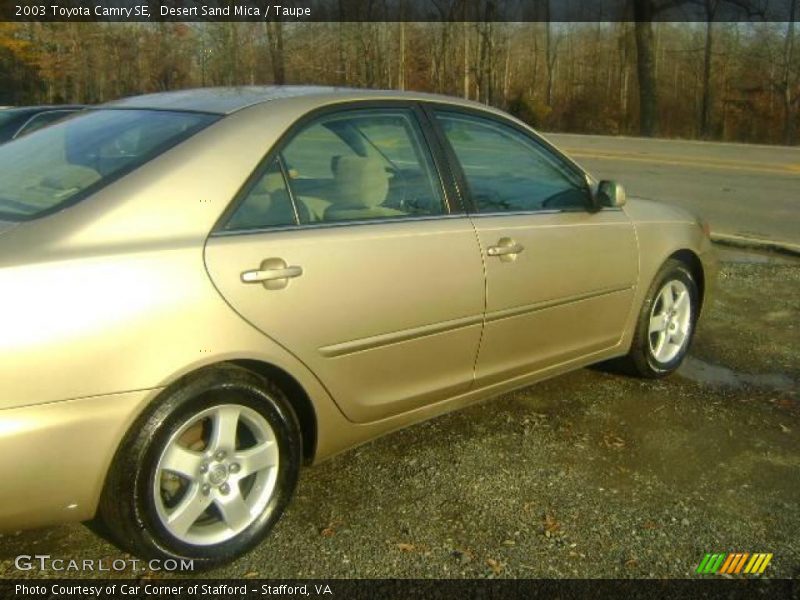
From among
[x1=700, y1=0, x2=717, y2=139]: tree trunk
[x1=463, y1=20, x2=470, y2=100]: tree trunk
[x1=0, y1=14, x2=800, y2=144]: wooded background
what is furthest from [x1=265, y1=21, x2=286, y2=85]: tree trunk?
[x1=700, y1=0, x2=717, y2=139]: tree trunk

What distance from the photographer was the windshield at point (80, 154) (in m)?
2.80

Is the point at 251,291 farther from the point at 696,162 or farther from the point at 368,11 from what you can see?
the point at 368,11

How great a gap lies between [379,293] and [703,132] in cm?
4135

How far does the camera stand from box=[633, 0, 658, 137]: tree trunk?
35.4 m

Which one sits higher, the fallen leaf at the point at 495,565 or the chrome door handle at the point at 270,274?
the chrome door handle at the point at 270,274

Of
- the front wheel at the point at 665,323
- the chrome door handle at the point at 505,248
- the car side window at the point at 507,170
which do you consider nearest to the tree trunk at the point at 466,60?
the front wheel at the point at 665,323

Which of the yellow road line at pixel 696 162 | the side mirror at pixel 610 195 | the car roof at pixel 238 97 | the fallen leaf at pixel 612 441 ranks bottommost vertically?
the fallen leaf at pixel 612 441

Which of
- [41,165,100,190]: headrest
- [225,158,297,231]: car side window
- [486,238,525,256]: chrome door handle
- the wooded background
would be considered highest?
the wooded background

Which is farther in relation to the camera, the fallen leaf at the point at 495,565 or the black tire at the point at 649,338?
the black tire at the point at 649,338

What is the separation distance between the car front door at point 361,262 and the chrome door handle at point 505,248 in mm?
86

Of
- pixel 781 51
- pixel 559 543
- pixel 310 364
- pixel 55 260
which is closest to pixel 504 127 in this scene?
pixel 310 364

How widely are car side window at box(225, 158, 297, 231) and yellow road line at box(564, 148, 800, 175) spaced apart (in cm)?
1570

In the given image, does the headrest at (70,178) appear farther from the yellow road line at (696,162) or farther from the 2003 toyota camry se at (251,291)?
the yellow road line at (696,162)

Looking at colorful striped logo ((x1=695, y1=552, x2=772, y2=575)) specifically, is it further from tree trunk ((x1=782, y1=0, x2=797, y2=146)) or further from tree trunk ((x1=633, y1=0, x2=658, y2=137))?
tree trunk ((x1=782, y1=0, x2=797, y2=146))
